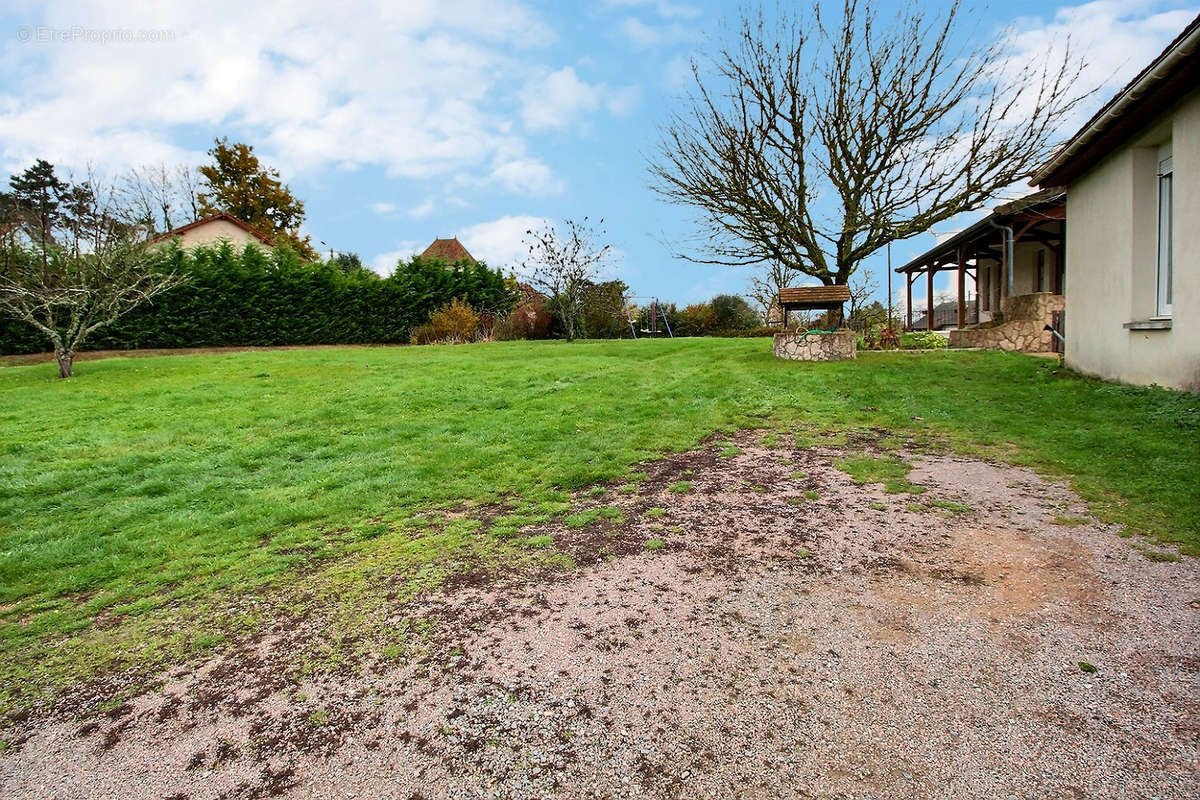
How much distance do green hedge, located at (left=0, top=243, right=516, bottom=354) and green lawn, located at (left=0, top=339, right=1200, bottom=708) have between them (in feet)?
27.6

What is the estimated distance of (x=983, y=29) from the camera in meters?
14.3

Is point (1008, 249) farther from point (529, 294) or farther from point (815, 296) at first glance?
point (529, 294)

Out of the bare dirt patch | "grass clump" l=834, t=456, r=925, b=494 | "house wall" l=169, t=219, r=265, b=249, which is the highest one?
"house wall" l=169, t=219, r=265, b=249

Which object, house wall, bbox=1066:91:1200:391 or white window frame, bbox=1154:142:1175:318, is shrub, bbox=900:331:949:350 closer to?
house wall, bbox=1066:91:1200:391

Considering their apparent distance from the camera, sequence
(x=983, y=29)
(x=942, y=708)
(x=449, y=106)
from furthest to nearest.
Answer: (x=983, y=29)
(x=449, y=106)
(x=942, y=708)

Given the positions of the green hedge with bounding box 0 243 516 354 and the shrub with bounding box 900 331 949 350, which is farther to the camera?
the green hedge with bounding box 0 243 516 354

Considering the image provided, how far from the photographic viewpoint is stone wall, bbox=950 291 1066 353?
1373 cm

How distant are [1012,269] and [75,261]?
2421 cm

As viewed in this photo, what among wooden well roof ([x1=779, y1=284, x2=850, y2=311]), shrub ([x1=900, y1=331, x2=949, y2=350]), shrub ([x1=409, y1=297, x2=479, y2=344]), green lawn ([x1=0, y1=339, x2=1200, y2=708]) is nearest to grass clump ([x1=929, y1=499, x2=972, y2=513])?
green lawn ([x1=0, y1=339, x2=1200, y2=708])

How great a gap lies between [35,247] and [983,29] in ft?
76.6

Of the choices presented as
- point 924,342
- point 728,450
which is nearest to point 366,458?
point 728,450

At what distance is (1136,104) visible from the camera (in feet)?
22.3

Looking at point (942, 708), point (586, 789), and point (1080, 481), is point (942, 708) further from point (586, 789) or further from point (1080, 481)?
point (1080, 481)

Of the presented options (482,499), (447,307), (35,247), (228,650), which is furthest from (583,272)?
(228,650)
